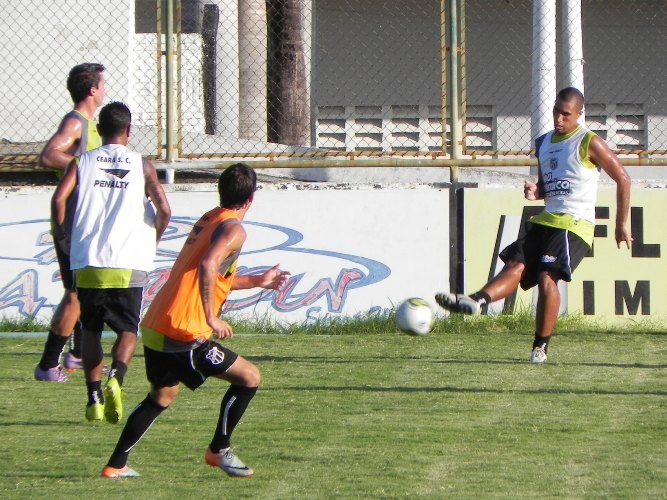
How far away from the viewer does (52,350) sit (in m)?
7.98

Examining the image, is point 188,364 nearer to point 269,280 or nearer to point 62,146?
point 269,280

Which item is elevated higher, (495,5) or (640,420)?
(495,5)

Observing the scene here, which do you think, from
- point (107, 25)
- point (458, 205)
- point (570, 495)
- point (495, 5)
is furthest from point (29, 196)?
point (495, 5)

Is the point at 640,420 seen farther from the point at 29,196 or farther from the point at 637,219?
the point at 29,196

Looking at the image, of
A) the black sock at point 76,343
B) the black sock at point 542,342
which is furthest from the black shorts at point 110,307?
the black sock at point 542,342

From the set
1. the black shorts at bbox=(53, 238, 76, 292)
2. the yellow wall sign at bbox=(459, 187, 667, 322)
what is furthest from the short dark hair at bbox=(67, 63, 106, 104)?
the yellow wall sign at bbox=(459, 187, 667, 322)

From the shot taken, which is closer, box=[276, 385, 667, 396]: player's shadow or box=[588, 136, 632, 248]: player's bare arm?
box=[276, 385, 667, 396]: player's shadow

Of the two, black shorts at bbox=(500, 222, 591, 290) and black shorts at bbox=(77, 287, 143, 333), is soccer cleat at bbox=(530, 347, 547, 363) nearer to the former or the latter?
black shorts at bbox=(500, 222, 591, 290)

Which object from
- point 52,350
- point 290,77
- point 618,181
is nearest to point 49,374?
point 52,350

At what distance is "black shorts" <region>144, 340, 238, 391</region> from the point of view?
17.8 feet

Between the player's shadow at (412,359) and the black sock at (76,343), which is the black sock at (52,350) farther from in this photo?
the player's shadow at (412,359)

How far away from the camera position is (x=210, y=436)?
249 inches

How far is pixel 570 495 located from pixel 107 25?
918cm

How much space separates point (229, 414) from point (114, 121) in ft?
6.88
